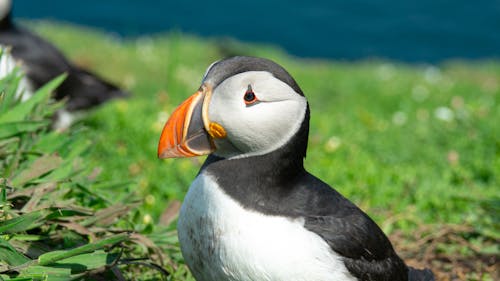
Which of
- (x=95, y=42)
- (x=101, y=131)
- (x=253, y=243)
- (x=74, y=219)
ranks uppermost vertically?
(x=253, y=243)

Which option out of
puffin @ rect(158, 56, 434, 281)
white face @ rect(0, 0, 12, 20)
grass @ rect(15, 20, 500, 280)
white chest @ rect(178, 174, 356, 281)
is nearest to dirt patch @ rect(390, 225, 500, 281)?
grass @ rect(15, 20, 500, 280)

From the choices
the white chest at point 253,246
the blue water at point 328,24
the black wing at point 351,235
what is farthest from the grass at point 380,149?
the blue water at point 328,24

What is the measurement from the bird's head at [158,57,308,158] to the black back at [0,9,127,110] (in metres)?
3.28

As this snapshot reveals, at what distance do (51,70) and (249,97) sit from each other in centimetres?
377

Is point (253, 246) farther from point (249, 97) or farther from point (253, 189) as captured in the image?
point (249, 97)

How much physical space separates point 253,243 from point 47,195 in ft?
3.73

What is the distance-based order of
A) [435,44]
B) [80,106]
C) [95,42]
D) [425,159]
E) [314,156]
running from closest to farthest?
1. [314,156]
2. [425,159]
3. [80,106]
4. [95,42]
5. [435,44]

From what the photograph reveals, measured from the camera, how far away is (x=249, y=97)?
2613 mm

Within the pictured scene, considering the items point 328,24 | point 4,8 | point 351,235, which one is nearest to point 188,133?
point 351,235

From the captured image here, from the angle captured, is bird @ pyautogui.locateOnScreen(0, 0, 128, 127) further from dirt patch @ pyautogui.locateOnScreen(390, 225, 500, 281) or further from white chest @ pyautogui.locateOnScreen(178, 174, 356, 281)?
white chest @ pyautogui.locateOnScreen(178, 174, 356, 281)

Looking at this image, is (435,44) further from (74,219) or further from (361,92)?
(74,219)

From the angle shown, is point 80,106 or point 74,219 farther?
point 80,106

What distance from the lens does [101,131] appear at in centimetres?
564

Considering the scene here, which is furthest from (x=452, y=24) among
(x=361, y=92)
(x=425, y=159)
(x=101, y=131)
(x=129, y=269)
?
(x=129, y=269)
